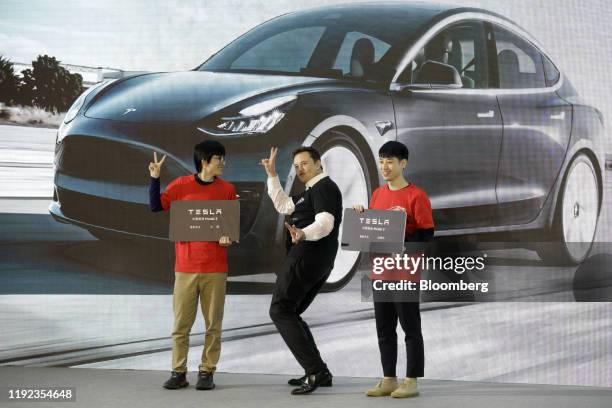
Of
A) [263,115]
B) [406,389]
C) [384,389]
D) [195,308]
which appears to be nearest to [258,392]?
[195,308]

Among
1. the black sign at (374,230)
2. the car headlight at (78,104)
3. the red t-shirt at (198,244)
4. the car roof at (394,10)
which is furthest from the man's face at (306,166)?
the car headlight at (78,104)

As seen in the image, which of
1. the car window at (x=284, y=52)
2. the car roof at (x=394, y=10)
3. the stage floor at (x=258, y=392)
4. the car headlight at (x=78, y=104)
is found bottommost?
the stage floor at (x=258, y=392)

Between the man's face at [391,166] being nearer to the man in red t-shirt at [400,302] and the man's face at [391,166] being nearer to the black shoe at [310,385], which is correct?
the man in red t-shirt at [400,302]

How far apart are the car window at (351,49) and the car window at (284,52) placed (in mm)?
159

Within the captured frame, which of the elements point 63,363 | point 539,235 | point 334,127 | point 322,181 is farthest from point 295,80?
point 63,363

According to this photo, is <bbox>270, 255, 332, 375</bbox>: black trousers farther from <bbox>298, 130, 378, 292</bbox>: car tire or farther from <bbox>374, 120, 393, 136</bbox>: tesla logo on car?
<bbox>374, 120, 393, 136</bbox>: tesla logo on car

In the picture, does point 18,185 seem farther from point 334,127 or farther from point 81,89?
point 334,127

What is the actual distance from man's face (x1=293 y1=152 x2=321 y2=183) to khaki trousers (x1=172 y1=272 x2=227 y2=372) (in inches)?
25.8

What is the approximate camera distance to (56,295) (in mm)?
5707

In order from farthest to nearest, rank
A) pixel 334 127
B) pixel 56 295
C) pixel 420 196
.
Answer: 1. pixel 56 295
2. pixel 334 127
3. pixel 420 196

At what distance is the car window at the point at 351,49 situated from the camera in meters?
5.34

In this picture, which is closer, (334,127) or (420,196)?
(420,196)

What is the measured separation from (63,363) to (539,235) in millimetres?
2832

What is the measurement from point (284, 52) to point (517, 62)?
51.8 inches
